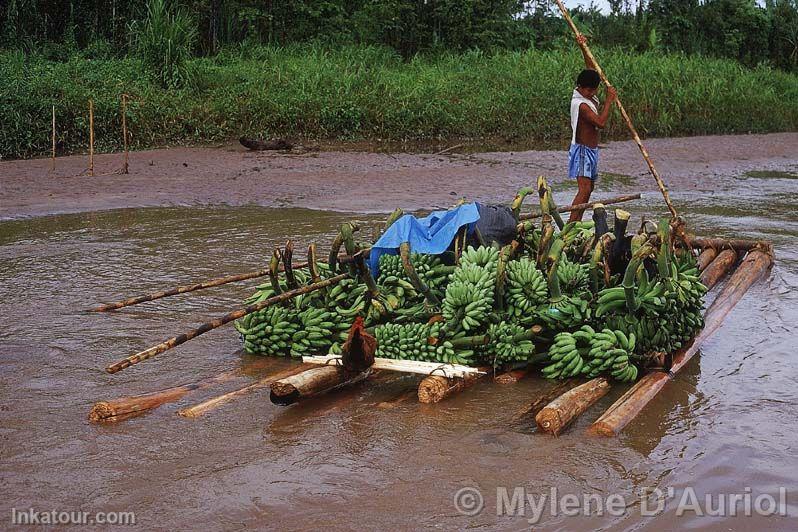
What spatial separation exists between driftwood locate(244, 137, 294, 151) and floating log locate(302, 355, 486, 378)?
9397 millimetres

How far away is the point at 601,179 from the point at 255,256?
6.32 metres

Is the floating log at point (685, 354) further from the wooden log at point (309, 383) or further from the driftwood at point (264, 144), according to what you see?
the driftwood at point (264, 144)

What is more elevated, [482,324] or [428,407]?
[482,324]

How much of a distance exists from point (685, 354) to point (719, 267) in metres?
2.24

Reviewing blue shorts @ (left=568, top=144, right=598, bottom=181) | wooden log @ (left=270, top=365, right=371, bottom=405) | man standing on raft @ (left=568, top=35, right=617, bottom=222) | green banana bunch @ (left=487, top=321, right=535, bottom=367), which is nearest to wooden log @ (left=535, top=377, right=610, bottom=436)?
green banana bunch @ (left=487, top=321, right=535, bottom=367)

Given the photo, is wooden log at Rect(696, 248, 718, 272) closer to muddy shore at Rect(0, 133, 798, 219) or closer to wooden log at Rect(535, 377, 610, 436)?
wooden log at Rect(535, 377, 610, 436)

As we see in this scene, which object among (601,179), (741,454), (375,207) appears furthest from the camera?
(601,179)

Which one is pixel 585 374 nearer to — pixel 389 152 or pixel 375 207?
pixel 375 207

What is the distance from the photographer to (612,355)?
467 centimetres

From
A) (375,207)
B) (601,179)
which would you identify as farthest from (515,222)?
(601,179)

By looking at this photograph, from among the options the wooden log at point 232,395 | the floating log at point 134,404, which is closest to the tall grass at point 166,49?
the wooden log at point 232,395

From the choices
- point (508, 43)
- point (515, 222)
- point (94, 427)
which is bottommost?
point (94, 427)

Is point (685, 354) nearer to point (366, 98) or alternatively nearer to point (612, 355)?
point (612, 355)

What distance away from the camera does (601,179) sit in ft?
41.7
